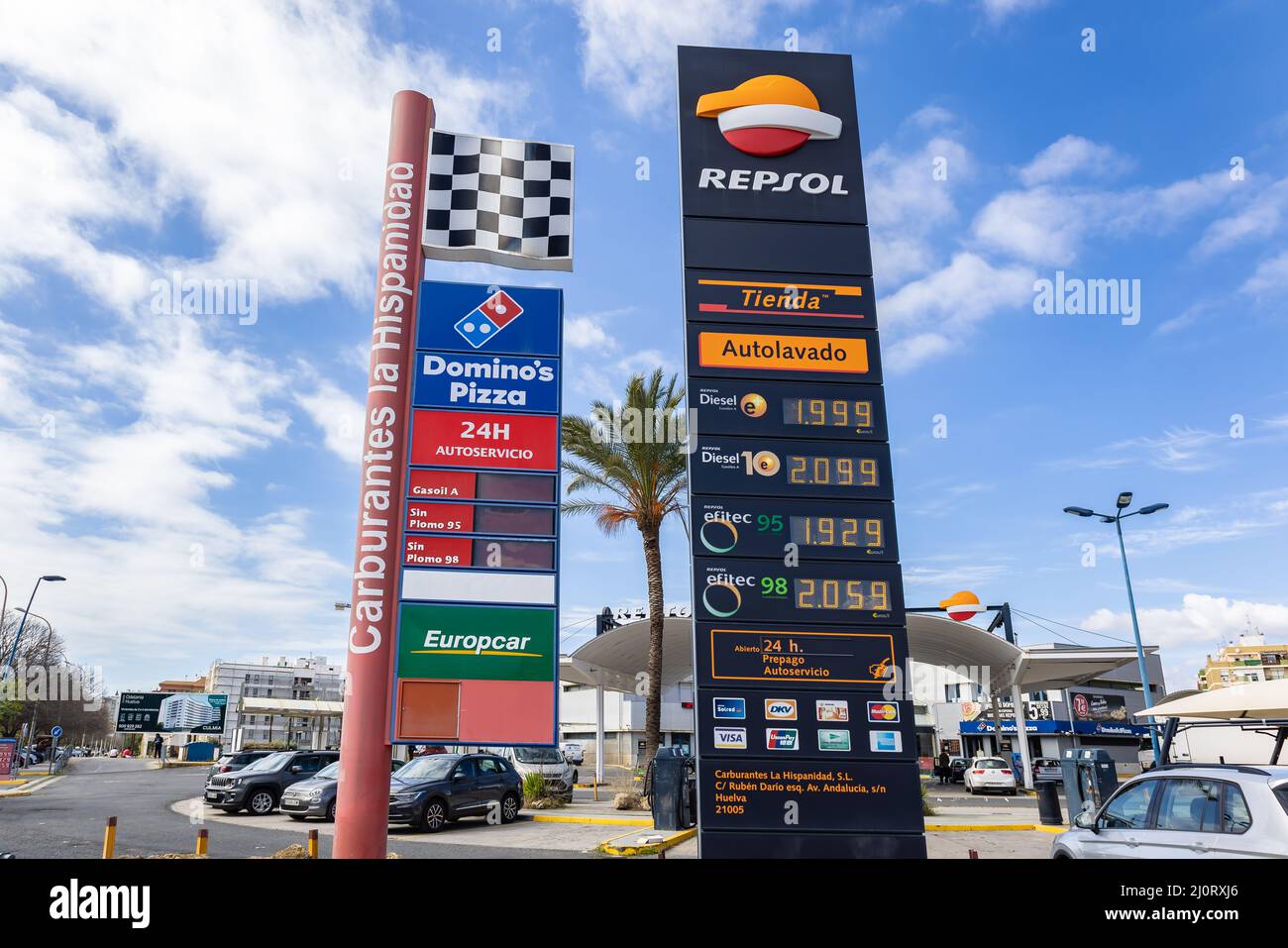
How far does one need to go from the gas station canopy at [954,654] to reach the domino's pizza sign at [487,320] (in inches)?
720

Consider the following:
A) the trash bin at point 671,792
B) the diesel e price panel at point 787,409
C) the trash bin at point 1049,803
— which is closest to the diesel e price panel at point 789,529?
the diesel e price panel at point 787,409

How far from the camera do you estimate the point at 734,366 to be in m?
9.99

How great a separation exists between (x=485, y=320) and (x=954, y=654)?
2723cm

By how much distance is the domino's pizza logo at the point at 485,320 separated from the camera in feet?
34.3

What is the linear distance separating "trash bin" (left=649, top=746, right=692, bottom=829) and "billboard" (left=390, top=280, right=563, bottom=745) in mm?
6775

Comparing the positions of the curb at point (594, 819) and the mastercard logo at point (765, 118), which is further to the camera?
the curb at point (594, 819)

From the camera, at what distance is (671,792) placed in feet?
50.4

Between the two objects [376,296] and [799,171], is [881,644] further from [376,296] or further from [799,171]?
[376,296]

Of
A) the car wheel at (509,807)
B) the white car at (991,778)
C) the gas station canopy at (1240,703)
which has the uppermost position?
the gas station canopy at (1240,703)

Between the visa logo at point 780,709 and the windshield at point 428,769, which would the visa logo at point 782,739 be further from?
the windshield at point 428,769

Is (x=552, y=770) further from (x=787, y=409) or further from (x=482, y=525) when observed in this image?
(x=787, y=409)

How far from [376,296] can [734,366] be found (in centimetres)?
458

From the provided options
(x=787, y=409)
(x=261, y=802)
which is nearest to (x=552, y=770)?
(x=261, y=802)
